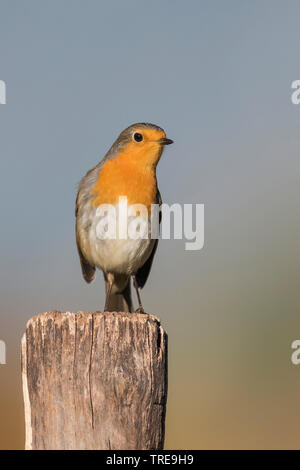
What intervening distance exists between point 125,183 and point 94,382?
238 centimetres

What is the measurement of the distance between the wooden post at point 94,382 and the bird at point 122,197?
1.88m

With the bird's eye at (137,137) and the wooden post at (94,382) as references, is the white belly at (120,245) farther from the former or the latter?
the wooden post at (94,382)

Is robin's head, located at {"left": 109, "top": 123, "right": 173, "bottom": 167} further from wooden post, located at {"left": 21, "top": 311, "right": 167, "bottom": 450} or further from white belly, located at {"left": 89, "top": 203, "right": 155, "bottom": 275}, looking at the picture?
wooden post, located at {"left": 21, "top": 311, "right": 167, "bottom": 450}

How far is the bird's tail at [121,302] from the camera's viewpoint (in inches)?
236

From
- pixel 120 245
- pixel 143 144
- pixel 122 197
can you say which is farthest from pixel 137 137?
pixel 120 245

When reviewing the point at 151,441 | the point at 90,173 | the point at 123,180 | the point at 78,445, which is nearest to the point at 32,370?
the point at 78,445

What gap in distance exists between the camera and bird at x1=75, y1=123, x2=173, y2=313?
5402 millimetres

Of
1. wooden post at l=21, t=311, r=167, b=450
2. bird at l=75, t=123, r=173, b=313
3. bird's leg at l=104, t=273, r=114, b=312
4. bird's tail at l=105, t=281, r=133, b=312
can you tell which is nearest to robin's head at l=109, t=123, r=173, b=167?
bird at l=75, t=123, r=173, b=313

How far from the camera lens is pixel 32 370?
3.51m

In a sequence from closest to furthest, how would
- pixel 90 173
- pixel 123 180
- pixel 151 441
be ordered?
pixel 151 441
pixel 123 180
pixel 90 173
